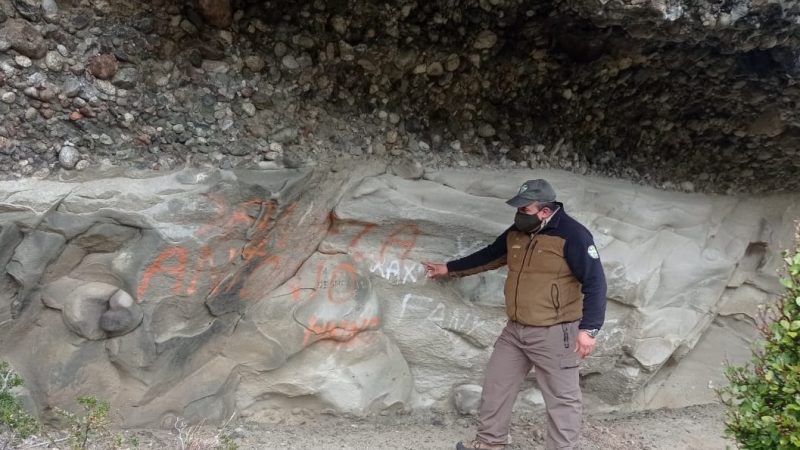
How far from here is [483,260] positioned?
3.38m

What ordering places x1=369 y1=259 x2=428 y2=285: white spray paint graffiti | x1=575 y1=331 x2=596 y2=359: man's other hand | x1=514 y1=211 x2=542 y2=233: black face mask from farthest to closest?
x1=369 y1=259 x2=428 y2=285: white spray paint graffiti
x1=514 y1=211 x2=542 y2=233: black face mask
x1=575 y1=331 x2=596 y2=359: man's other hand

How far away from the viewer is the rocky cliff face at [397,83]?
298cm

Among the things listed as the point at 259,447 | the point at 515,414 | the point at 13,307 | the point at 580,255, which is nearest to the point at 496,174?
the point at 580,255

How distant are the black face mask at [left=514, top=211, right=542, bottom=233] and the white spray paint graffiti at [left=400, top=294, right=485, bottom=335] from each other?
0.94m

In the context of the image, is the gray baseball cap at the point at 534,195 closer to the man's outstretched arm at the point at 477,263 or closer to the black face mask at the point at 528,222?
the black face mask at the point at 528,222

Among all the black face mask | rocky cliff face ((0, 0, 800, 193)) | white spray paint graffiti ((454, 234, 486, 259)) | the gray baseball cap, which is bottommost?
white spray paint graffiti ((454, 234, 486, 259))

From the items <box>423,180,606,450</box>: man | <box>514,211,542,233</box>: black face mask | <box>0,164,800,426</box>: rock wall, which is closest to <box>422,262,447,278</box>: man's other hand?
<box>0,164,800,426</box>: rock wall

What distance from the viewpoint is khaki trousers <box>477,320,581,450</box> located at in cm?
302

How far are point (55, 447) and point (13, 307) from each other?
0.69m

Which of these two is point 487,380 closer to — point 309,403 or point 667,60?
point 309,403

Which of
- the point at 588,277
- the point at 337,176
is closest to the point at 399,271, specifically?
the point at 337,176

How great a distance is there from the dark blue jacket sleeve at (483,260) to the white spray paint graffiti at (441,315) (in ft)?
1.06

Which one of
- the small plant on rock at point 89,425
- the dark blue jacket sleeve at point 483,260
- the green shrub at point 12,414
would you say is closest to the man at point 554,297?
the dark blue jacket sleeve at point 483,260

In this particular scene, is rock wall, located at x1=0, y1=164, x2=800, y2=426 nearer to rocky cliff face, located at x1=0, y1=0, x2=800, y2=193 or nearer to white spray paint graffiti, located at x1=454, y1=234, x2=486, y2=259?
white spray paint graffiti, located at x1=454, y1=234, x2=486, y2=259
